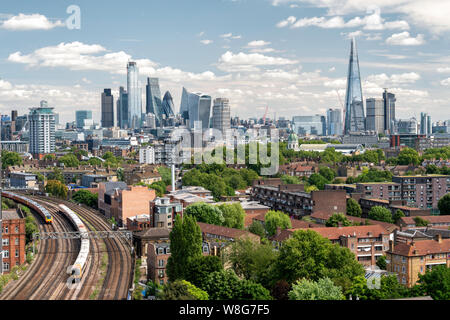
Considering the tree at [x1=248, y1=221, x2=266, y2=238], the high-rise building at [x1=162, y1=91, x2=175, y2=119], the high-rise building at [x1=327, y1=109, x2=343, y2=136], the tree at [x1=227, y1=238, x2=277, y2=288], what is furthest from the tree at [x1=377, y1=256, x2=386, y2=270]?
the high-rise building at [x1=327, y1=109, x2=343, y2=136]

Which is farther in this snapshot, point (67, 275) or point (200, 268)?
point (67, 275)

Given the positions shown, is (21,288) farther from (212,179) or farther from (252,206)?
(212,179)

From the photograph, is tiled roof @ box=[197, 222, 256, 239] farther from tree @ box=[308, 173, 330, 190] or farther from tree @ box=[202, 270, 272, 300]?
tree @ box=[308, 173, 330, 190]

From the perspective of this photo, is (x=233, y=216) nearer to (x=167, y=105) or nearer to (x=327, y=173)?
(x=327, y=173)

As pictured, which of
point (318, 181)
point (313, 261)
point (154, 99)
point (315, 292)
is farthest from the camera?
point (154, 99)

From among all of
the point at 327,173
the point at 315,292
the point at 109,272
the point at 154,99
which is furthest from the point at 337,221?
the point at 154,99

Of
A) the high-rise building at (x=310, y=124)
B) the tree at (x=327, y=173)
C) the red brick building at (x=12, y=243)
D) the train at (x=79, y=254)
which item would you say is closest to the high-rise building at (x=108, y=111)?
the high-rise building at (x=310, y=124)

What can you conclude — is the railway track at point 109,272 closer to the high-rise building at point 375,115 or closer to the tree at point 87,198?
the tree at point 87,198
